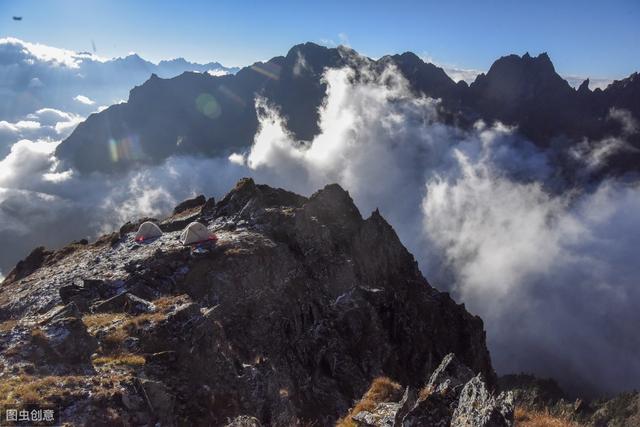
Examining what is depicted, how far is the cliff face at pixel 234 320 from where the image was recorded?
20438 mm

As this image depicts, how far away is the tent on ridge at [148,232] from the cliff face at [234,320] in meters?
1.43

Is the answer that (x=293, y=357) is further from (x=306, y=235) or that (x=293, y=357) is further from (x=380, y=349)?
(x=306, y=235)

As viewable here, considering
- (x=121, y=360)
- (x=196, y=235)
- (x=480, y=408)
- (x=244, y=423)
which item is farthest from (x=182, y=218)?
(x=480, y=408)

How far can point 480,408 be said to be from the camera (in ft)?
43.3

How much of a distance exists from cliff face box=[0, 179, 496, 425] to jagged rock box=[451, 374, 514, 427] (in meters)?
12.1

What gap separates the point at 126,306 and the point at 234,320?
12047 millimetres

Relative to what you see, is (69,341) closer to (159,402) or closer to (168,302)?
(159,402)

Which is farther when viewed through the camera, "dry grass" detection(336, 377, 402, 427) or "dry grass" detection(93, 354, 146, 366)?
"dry grass" detection(93, 354, 146, 366)

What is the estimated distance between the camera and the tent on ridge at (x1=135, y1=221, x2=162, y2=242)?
62.5 metres

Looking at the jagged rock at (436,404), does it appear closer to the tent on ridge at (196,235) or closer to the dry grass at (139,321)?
the dry grass at (139,321)

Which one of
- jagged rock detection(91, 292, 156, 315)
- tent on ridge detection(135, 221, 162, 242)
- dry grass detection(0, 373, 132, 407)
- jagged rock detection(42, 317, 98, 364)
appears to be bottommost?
dry grass detection(0, 373, 132, 407)

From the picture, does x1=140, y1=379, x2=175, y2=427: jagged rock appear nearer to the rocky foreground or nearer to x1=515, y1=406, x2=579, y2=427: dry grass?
the rocky foreground

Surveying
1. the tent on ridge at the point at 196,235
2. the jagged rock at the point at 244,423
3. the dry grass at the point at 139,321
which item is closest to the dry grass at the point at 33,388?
the jagged rock at the point at 244,423

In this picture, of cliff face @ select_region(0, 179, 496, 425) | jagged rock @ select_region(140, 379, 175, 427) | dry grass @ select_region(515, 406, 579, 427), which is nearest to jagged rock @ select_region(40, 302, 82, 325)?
cliff face @ select_region(0, 179, 496, 425)
